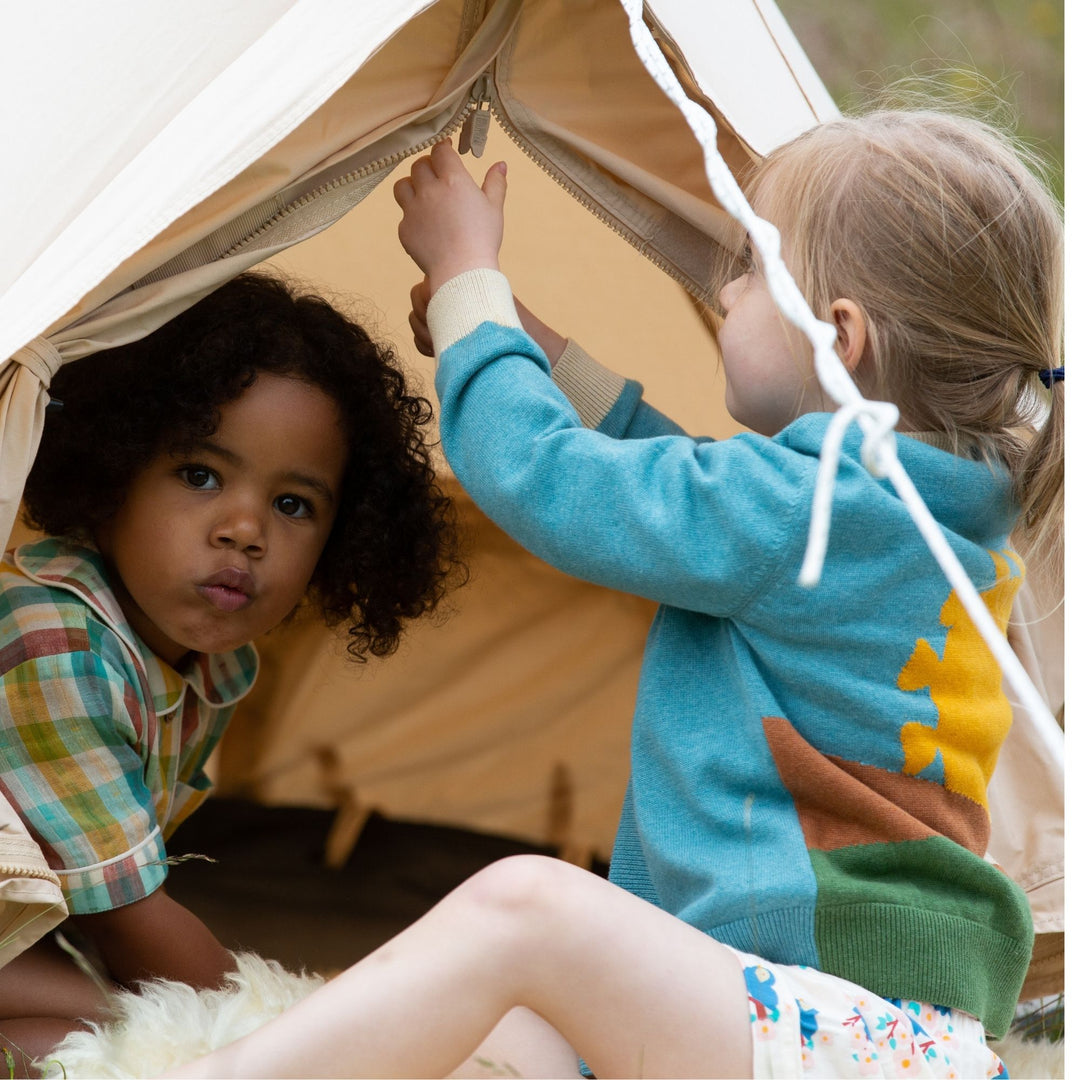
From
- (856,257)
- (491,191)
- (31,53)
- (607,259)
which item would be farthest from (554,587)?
(31,53)

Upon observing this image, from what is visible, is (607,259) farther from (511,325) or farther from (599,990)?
(599,990)

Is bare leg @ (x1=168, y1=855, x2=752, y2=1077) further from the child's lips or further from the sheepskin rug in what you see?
the child's lips

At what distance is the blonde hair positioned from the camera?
1.16 metres

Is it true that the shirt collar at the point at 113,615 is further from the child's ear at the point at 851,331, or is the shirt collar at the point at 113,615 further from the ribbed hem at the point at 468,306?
the child's ear at the point at 851,331

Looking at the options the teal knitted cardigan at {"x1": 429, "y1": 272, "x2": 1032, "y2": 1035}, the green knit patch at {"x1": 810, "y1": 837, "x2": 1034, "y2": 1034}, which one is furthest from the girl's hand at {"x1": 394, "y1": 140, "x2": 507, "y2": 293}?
the green knit patch at {"x1": 810, "y1": 837, "x2": 1034, "y2": 1034}

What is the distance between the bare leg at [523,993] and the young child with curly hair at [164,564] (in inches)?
17.7

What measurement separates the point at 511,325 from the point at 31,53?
0.46m

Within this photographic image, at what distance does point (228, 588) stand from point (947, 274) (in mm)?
811

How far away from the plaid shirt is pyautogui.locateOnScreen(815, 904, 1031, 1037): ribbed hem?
0.69m

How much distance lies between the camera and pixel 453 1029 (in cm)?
93

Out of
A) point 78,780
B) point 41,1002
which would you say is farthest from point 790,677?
point 41,1002

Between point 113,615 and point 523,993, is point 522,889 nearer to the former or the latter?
point 523,993

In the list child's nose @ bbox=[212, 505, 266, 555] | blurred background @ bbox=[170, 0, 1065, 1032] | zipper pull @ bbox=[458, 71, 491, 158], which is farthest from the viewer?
blurred background @ bbox=[170, 0, 1065, 1032]

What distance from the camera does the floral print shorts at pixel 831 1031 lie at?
961mm
